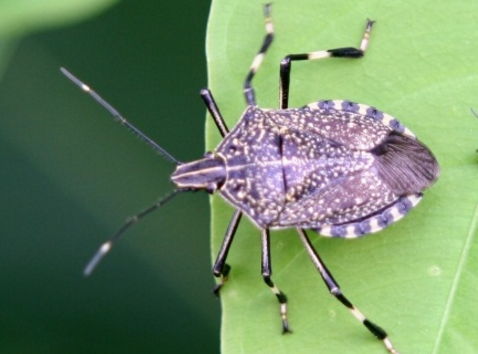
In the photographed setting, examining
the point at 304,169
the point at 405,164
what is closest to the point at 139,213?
the point at 304,169

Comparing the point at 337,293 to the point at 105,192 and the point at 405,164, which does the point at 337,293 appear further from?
the point at 105,192

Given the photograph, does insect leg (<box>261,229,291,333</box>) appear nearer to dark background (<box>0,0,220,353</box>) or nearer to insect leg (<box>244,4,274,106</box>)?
insect leg (<box>244,4,274,106</box>)

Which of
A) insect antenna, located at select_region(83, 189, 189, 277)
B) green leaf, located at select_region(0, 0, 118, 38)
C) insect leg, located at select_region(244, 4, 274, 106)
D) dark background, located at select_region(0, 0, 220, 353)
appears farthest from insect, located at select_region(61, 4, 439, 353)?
dark background, located at select_region(0, 0, 220, 353)

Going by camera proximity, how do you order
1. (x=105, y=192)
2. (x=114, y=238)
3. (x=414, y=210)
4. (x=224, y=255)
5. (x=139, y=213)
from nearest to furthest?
(x=114, y=238) → (x=139, y=213) → (x=414, y=210) → (x=224, y=255) → (x=105, y=192)

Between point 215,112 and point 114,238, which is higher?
point 215,112

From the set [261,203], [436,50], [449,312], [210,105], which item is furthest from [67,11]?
[449,312]

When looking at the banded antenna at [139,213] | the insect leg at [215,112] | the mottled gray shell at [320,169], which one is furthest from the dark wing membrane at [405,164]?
the banded antenna at [139,213]

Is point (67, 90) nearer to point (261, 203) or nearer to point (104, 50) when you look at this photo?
point (104, 50)

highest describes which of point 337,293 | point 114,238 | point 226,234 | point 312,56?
point 312,56
